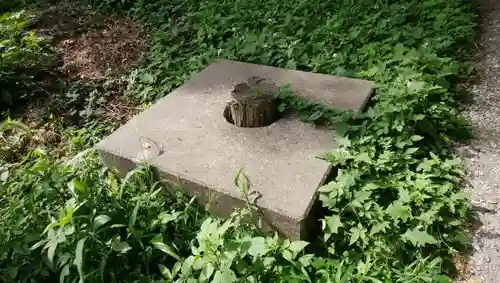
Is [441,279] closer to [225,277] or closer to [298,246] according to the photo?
[298,246]

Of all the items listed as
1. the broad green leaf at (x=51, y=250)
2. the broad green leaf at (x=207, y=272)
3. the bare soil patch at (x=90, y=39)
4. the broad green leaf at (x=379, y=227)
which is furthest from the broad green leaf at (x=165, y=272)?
the bare soil patch at (x=90, y=39)

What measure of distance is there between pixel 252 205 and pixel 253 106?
0.70 m

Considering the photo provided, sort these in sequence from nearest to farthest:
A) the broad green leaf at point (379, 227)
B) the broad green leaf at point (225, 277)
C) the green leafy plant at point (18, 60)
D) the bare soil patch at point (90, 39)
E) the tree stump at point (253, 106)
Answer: the broad green leaf at point (225, 277)
the broad green leaf at point (379, 227)
the tree stump at point (253, 106)
the green leafy plant at point (18, 60)
the bare soil patch at point (90, 39)

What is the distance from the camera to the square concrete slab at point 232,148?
2104mm

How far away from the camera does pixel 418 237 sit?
6.46 feet

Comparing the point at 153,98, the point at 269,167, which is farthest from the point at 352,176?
the point at 153,98

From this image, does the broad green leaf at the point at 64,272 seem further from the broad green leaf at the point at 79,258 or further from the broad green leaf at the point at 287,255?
the broad green leaf at the point at 287,255

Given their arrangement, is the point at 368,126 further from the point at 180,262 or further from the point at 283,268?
the point at 180,262

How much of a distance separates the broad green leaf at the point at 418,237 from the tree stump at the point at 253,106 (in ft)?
3.50

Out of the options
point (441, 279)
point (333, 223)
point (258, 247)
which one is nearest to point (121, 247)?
point (258, 247)

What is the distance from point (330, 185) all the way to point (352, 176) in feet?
0.42

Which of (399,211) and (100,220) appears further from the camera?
(399,211)

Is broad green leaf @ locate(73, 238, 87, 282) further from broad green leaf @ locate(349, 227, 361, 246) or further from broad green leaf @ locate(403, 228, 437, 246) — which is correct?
broad green leaf @ locate(403, 228, 437, 246)

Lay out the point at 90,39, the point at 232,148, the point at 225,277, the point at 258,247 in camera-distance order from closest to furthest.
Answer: the point at 225,277, the point at 258,247, the point at 232,148, the point at 90,39
